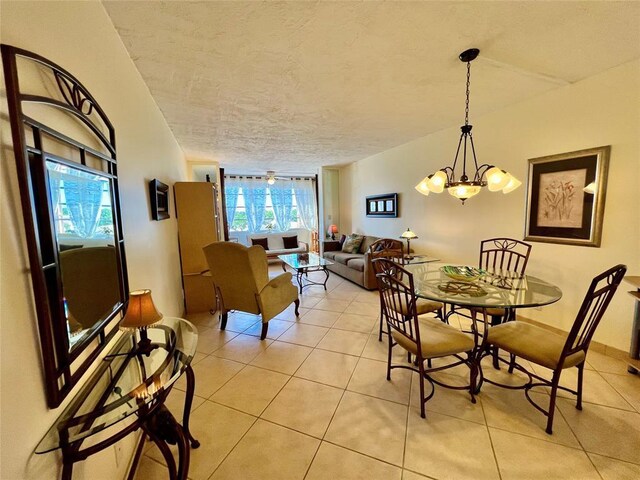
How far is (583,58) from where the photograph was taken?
6.40 ft

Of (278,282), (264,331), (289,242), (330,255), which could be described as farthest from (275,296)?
(289,242)

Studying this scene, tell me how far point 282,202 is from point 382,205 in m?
3.25

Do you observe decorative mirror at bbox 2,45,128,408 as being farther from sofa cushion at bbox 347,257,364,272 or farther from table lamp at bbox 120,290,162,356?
sofa cushion at bbox 347,257,364,272

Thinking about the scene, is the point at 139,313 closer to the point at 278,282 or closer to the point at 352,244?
the point at 278,282

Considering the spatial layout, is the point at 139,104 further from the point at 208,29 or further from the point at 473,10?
the point at 473,10

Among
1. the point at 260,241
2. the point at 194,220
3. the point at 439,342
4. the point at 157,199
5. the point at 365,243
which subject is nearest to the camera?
the point at 439,342

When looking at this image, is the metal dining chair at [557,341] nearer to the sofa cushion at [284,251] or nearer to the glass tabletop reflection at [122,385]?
the glass tabletop reflection at [122,385]

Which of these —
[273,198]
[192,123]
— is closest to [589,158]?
[192,123]

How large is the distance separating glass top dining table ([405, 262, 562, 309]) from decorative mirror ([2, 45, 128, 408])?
176 cm

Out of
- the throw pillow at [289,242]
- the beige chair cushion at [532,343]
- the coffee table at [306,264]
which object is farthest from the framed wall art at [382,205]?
the beige chair cushion at [532,343]

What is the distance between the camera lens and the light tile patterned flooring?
133cm

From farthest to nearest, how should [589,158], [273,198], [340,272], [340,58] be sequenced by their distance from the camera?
[273,198] < [340,272] < [589,158] < [340,58]

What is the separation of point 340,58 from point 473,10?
0.84m

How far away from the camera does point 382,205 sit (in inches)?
Result: 197
